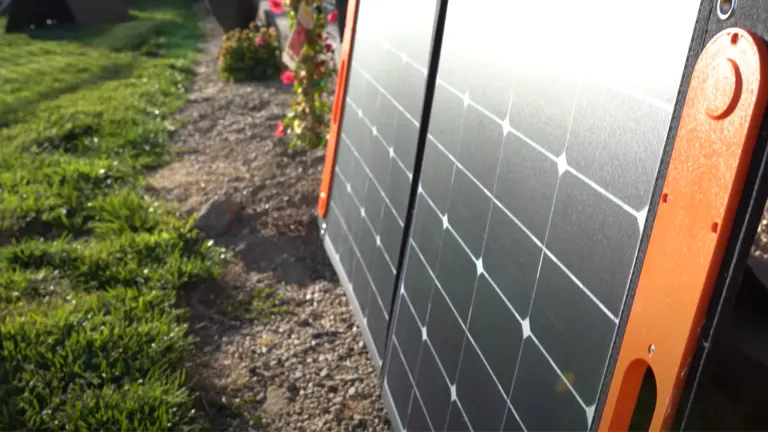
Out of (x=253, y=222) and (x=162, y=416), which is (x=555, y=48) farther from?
(x=253, y=222)

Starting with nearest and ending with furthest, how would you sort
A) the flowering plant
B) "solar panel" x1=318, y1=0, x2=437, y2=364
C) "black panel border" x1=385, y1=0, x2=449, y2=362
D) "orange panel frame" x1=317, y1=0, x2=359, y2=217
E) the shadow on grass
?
"black panel border" x1=385, y1=0, x2=449, y2=362 < "solar panel" x1=318, y1=0, x2=437, y2=364 < "orange panel frame" x1=317, y1=0, x2=359, y2=217 < the flowering plant < the shadow on grass

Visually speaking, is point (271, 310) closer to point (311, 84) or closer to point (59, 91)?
point (311, 84)

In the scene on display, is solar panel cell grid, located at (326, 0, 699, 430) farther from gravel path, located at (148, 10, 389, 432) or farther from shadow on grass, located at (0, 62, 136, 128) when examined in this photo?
shadow on grass, located at (0, 62, 136, 128)

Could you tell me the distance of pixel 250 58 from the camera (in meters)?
8.48

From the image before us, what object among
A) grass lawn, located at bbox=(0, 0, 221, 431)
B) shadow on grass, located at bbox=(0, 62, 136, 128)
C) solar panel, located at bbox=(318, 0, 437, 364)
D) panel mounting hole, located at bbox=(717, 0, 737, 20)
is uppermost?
panel mounting hole, located at bbox=(717, 0, 737, 20)

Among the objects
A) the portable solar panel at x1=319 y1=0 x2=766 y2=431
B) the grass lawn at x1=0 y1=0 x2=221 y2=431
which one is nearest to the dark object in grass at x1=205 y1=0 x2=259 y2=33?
the grass lawn at x1=0 y1=0 x2=221 y2=431

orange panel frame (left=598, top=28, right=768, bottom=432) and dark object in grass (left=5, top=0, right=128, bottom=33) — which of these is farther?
dark object in grass (left=5, top=0, right=128, bottom=33)

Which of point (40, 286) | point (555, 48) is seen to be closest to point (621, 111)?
Answer: point (555, 48)

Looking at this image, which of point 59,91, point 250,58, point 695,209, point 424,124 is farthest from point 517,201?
point 59,91

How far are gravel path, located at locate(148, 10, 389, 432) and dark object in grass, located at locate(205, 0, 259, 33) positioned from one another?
5.82 metres

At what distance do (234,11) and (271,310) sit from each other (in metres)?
8.75

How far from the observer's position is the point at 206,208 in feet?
15.2

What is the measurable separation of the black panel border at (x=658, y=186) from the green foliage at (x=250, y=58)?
7637 millimetres

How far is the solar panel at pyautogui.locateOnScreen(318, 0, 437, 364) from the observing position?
2.59m
